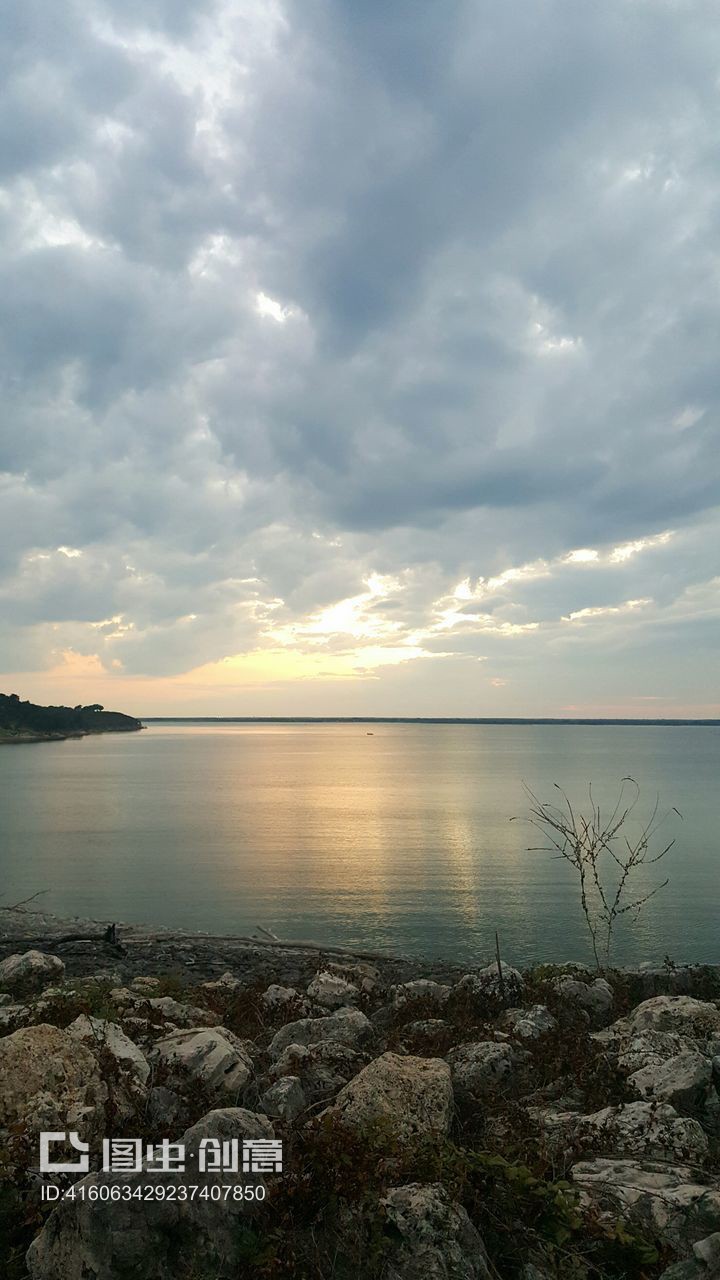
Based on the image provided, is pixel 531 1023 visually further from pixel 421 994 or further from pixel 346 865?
pixel 346 865

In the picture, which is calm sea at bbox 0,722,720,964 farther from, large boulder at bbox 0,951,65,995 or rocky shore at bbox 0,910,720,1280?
rocky shore at bbox 0,910,720,1280

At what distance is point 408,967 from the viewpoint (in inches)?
788

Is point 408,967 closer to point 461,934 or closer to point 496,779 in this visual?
point 461,934

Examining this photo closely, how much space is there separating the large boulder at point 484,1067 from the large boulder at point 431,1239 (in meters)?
3.07

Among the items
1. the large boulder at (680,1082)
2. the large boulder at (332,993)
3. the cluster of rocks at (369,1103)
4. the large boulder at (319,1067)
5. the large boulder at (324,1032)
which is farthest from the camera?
the large boulder at (332,993)

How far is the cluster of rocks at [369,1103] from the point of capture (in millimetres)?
4766

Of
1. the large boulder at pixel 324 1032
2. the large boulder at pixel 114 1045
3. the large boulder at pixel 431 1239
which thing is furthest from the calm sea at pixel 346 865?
the large boulder at pixel 431 1239

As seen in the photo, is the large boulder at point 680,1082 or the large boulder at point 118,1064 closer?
the large boulder at point 118,1064

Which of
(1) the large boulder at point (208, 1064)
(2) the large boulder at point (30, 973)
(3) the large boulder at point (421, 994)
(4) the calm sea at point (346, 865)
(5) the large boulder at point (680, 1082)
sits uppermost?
(1) the large boulder at point (208, 1064)

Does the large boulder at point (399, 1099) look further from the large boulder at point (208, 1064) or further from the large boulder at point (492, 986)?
the large boulder at point (492, 986)

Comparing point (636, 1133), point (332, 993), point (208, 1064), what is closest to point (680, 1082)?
point (636, 1133)

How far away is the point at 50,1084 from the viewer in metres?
6.50

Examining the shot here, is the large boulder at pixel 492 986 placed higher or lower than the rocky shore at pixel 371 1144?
lower

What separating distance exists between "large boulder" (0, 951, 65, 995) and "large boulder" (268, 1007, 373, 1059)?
7275mm
